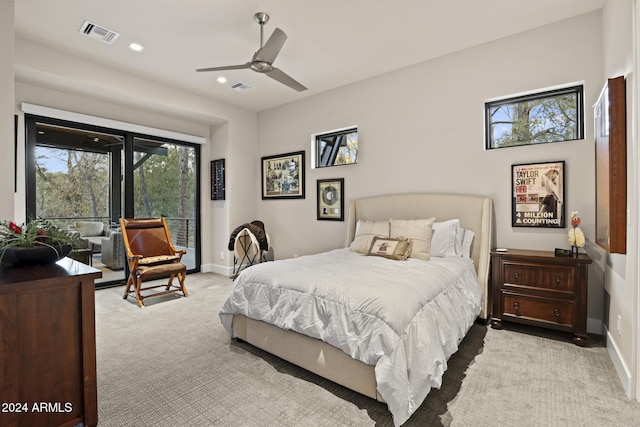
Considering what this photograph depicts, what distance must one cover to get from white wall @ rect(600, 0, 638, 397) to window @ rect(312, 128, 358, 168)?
9.24 feet

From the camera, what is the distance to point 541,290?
9.21ft

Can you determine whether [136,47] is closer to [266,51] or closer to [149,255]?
[266,51]

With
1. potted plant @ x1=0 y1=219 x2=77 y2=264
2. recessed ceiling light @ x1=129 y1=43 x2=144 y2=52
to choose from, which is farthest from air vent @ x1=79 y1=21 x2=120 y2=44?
potted plant @ x1=0 y1=219 x2=77 y2=264

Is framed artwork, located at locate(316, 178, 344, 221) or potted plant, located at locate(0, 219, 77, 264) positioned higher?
framed artwork, located at locate(316, 178, 344, 221)

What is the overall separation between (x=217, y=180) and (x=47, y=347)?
14.3ft

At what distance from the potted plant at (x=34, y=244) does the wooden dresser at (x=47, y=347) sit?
0.06 meters

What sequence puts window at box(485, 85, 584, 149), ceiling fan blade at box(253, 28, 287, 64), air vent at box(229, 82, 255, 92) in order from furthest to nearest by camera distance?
1. air vent at box(229, 82, 255, 92)
2. window at box(485, 85, 584, 149)
3. ceiling fan blade at box(253, 28, 287, 64)

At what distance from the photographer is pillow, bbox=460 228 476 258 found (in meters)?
3.36

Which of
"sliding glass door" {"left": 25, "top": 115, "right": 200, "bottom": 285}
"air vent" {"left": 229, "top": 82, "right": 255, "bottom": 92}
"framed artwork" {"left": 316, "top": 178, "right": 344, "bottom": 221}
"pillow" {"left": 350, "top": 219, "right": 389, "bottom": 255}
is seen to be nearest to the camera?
"pillow" {"left": 350, "top": 219, "right": 389, "bottom": 255}

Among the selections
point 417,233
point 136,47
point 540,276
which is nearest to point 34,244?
point 136,47

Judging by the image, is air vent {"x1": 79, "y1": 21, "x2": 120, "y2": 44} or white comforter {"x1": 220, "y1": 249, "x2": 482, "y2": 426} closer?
white comforter {"x1": 220, "y1": 249, "x2": 482, "y2": 426}

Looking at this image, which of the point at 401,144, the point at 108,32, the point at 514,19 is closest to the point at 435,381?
the point at 401,144

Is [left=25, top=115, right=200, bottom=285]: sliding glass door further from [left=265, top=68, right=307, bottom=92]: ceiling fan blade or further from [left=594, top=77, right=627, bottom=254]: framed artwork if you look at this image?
[left=594, top=77, right=627, bottom=254]: framed artwork

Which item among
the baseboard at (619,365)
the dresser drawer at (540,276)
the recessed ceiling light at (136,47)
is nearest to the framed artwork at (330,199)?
the dresser drawer at (540,276)
